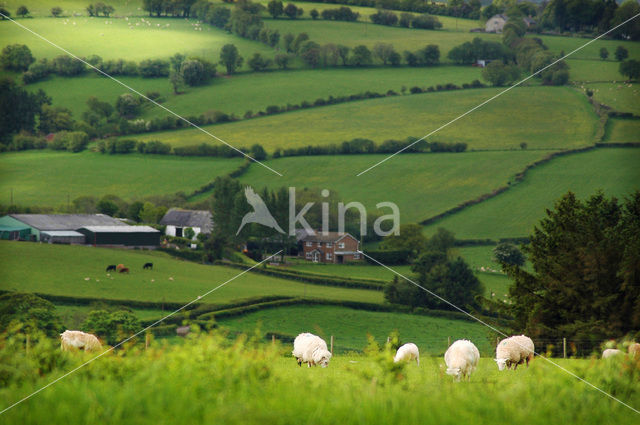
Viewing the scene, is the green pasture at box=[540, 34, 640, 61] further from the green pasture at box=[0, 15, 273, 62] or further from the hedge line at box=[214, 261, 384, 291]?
the hedge line at box=[214, 261, 384, 291]

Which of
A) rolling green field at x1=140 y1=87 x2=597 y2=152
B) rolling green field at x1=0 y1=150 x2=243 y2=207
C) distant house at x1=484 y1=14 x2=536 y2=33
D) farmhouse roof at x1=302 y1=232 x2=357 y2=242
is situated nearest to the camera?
farmhouse roof at x1=302 y1=232 x2=357 y2=242

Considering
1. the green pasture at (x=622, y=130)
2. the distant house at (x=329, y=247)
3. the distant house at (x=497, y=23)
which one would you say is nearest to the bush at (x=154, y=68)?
the distant house at (x=329, y=247)

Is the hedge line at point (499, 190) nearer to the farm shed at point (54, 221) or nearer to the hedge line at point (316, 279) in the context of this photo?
the hedge line at point (316, 279)

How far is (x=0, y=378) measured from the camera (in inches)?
215

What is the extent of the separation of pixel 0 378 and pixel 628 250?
20690mm

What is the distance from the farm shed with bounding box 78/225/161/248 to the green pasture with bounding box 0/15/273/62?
11.7 meters

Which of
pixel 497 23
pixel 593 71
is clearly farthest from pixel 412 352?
pixel 593 71

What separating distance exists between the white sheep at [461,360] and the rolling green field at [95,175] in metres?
33.3

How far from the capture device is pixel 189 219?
40.3m

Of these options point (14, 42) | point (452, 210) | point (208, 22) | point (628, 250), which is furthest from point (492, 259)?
point (14, 42)

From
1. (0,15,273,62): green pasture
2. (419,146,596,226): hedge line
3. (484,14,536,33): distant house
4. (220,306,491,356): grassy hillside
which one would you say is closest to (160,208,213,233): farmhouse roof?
(220,306,491,356): grassy hillside

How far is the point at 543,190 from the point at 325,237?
13.8 meters

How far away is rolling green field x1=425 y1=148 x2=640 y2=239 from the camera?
42.4 metres

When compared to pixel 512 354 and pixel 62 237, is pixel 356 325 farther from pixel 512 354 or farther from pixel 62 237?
pixel 512 354
